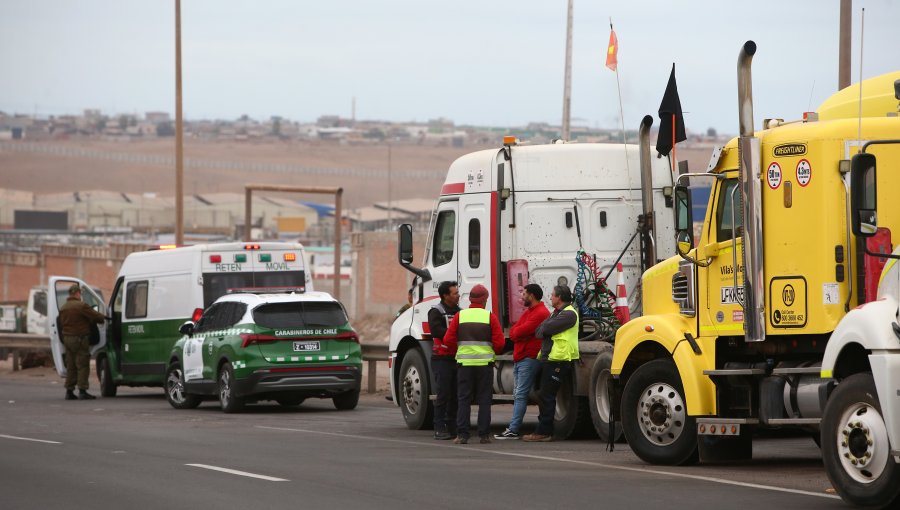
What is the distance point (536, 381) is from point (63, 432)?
5.92 meters

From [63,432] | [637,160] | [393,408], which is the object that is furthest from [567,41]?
[63,432]

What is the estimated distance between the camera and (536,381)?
1708 centimetres

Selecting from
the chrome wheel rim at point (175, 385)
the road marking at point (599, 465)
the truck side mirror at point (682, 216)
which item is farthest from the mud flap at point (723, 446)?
the chrome wheel rim at point (175, 385)

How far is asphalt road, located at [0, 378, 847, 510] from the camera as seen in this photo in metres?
11.2

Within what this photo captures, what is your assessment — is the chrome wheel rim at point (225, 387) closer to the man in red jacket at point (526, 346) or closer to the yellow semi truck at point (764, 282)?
the man in red jacket at point (526, 346)

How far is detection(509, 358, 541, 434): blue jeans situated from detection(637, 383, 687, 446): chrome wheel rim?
9.36ft

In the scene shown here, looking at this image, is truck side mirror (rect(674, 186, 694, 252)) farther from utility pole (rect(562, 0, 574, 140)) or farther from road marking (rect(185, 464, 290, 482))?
utility pole (rect(562, 0, 574, 140))

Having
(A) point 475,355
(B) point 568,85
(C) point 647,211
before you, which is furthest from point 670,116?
(B) point 568,85

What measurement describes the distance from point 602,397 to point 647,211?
2726mm

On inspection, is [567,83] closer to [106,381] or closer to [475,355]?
[106,381]

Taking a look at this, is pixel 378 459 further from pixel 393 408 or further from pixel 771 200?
pixel 393 408

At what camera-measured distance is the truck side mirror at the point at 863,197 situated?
10336mm

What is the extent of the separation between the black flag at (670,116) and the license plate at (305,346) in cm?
814

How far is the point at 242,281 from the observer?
25.2 m
